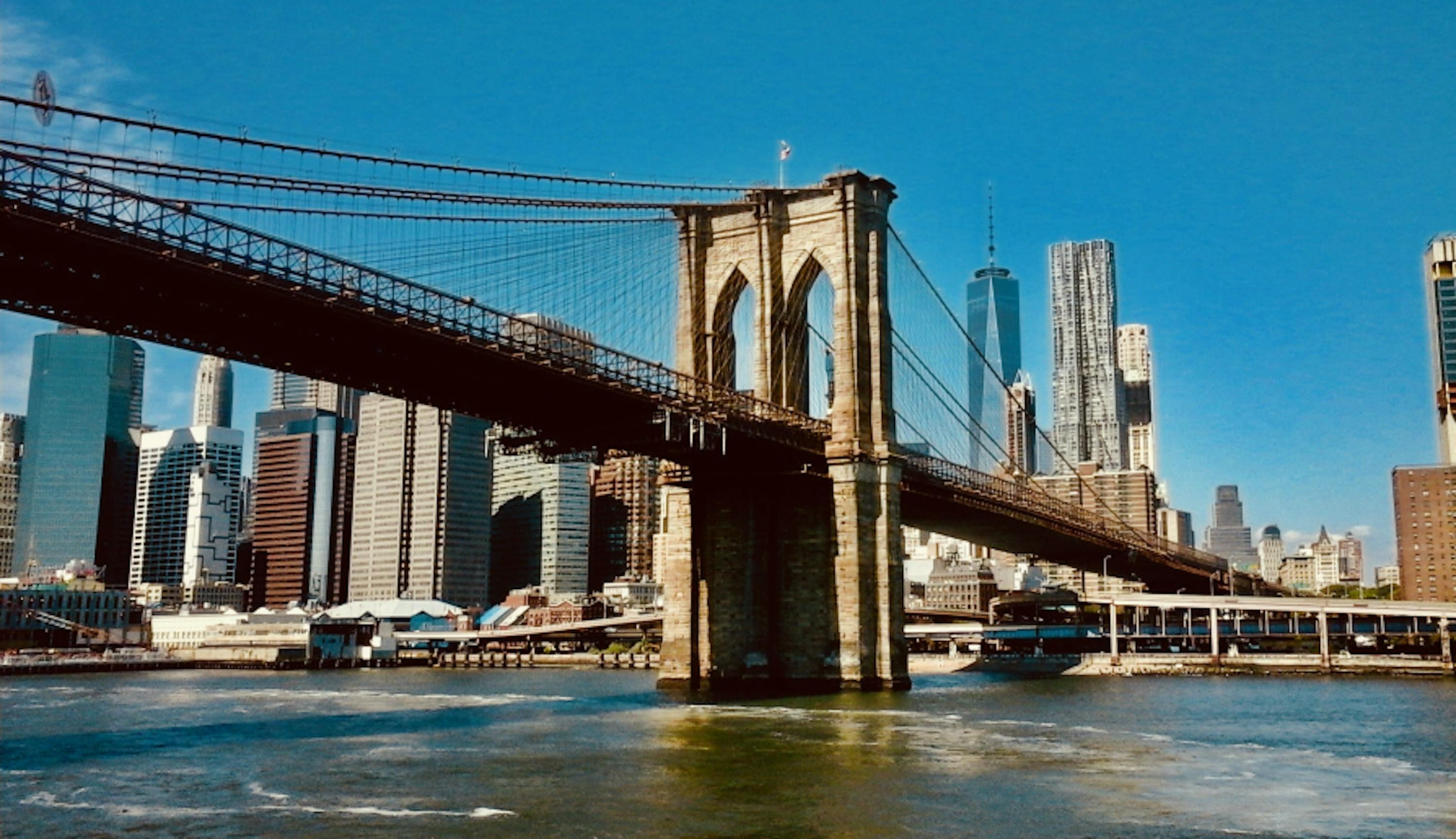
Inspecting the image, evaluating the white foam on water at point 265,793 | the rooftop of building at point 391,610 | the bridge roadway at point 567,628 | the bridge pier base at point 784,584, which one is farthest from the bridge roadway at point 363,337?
the rooftop of building at point 391,610

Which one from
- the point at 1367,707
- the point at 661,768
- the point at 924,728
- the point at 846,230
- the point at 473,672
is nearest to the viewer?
the point at 661,768

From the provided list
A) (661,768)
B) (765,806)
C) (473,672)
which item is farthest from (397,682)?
(765,806)

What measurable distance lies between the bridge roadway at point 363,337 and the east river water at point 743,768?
11.7 meters

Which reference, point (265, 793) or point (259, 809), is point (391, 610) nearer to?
point (265, 793)

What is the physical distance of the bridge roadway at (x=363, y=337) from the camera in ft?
Answer: 125

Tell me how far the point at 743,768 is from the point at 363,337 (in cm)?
2076

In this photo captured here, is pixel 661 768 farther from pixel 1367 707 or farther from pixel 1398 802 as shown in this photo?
pixel 1367 707

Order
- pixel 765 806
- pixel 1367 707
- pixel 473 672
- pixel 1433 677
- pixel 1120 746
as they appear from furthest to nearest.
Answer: pixel 473 672 → pixel 1433 677 → pixel 1367 707 → pixel 1120 746 → pixel 765 806

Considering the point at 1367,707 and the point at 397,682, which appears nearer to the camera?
the point at 1367,707

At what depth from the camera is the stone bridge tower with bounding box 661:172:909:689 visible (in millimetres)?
64188

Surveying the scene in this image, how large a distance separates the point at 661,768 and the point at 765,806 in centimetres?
651

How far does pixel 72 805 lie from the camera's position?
30.2m

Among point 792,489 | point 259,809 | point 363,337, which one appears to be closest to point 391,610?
point 792,489

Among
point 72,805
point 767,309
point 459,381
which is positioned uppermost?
point 767,309
